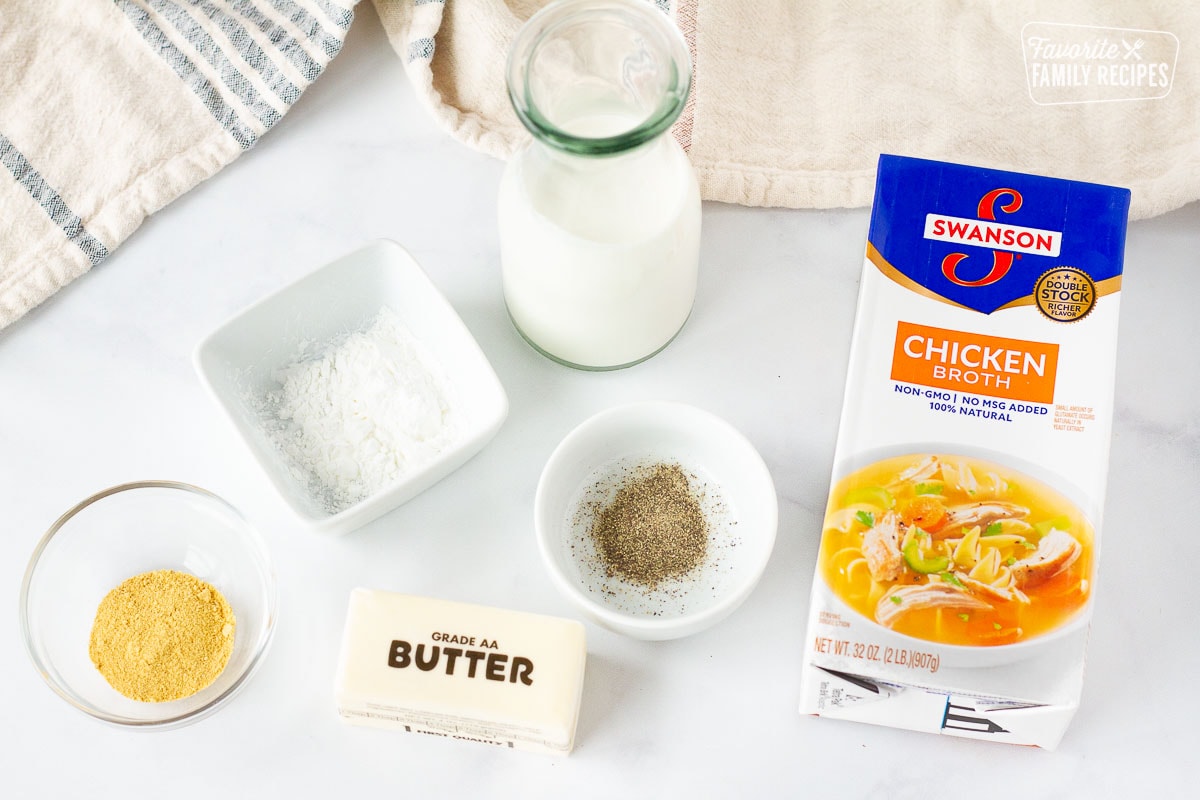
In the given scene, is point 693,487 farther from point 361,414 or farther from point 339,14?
point 339,14

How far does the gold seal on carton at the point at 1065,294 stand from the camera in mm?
1002

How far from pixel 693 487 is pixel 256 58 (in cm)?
66

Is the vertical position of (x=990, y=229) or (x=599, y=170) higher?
(x=599, y=170)

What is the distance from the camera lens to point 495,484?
1067 mm

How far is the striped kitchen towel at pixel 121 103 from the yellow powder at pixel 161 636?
13.4 inches

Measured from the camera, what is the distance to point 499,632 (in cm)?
92

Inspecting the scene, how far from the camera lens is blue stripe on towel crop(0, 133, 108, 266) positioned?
3.65 feet

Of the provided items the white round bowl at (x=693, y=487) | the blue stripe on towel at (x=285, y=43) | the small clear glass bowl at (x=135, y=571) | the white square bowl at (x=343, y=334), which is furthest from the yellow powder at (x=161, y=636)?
the blue stripe on towel at (x=285, y=43)

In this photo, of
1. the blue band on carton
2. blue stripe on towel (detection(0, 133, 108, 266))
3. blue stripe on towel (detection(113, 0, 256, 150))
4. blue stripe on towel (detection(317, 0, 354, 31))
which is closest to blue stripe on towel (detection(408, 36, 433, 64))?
blue stripe on towel (detection(317, 0, 354, 31))

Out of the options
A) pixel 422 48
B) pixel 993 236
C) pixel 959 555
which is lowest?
pixel 959 555

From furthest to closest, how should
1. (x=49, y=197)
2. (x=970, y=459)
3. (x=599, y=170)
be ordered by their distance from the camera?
1. (x=49, y=197)
2. (x=970, y=459)
3. (x=599, y=170)

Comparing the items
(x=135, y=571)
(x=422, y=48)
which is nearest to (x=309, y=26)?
(x=422, y=48)

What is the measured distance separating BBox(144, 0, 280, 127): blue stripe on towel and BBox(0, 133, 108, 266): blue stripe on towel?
21cm

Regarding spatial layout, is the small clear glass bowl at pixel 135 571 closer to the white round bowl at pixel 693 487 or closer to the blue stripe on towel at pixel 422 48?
the white round bowl at pixel 693 487
